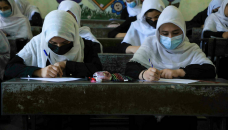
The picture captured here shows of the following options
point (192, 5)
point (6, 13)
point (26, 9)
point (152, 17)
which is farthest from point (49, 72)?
point (192, 5)

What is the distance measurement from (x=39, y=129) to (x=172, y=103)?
3.30 feet

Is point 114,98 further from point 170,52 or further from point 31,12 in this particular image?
point 31,12

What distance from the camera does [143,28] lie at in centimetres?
305

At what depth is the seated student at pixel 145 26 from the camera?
2.91 metres

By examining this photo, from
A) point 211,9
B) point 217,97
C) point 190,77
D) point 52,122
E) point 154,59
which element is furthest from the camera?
point 211,9

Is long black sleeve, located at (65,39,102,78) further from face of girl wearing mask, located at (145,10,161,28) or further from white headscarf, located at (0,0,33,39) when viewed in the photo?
white headscarf, located at (0,0,33,39)

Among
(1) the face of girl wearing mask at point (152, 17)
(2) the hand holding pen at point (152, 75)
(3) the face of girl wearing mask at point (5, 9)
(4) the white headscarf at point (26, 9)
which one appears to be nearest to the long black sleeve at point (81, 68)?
(2) the hand holding pen at point (152, 75)

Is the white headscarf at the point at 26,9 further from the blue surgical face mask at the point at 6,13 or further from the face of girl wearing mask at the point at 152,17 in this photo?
the face of girl wearing mask at the point at 152,17

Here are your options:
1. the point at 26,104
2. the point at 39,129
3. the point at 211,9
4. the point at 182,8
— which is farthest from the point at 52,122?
the point at 182,8

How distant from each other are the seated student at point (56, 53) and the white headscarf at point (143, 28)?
106 centimetres

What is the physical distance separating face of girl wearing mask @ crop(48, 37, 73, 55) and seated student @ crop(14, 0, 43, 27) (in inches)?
144

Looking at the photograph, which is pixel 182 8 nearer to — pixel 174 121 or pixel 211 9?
pixel 211 9

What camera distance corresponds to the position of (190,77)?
1.84 meters

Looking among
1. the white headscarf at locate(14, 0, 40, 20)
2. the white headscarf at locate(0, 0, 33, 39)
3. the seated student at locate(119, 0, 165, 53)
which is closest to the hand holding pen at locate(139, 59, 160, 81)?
the seated student at locate(119, 0, 165, 53)
